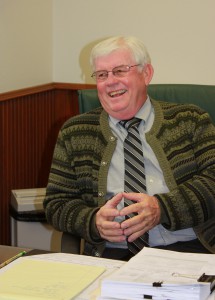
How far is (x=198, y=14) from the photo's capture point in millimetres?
3076

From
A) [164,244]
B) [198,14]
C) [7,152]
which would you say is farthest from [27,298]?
[198,14]

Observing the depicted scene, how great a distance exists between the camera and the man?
76.7 inches

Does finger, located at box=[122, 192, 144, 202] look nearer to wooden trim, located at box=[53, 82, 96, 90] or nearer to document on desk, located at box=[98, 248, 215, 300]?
document on desk, located at box=[98, 248, 215, 300]

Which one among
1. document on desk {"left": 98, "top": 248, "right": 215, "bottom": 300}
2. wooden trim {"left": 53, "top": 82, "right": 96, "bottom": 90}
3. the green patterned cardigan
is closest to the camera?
document on desk {"left": 98, "top": 248, "right": 215, "bottom": 300}

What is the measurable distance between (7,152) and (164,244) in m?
1.42

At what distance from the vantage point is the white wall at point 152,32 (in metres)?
3.09

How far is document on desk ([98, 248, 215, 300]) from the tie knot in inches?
26.5

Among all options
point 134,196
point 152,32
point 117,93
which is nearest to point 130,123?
point 117,93

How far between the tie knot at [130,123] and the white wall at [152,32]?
1.13 m

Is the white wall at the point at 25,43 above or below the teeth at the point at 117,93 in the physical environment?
above

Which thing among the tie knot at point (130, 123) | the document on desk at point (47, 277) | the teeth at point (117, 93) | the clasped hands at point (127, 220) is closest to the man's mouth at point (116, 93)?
the teeth at point (117, 93)

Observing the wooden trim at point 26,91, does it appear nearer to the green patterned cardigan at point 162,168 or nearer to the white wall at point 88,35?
the white wall at point 88,35

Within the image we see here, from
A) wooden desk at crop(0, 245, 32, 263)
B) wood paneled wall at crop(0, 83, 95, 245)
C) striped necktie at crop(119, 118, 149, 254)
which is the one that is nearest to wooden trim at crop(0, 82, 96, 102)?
wood paneled wall at crop(0, 83, 95, 245)

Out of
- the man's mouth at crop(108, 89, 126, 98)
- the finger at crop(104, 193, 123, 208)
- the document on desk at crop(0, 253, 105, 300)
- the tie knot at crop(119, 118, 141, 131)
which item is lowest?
the document on desk at crop(0, 253, 105, 300)
